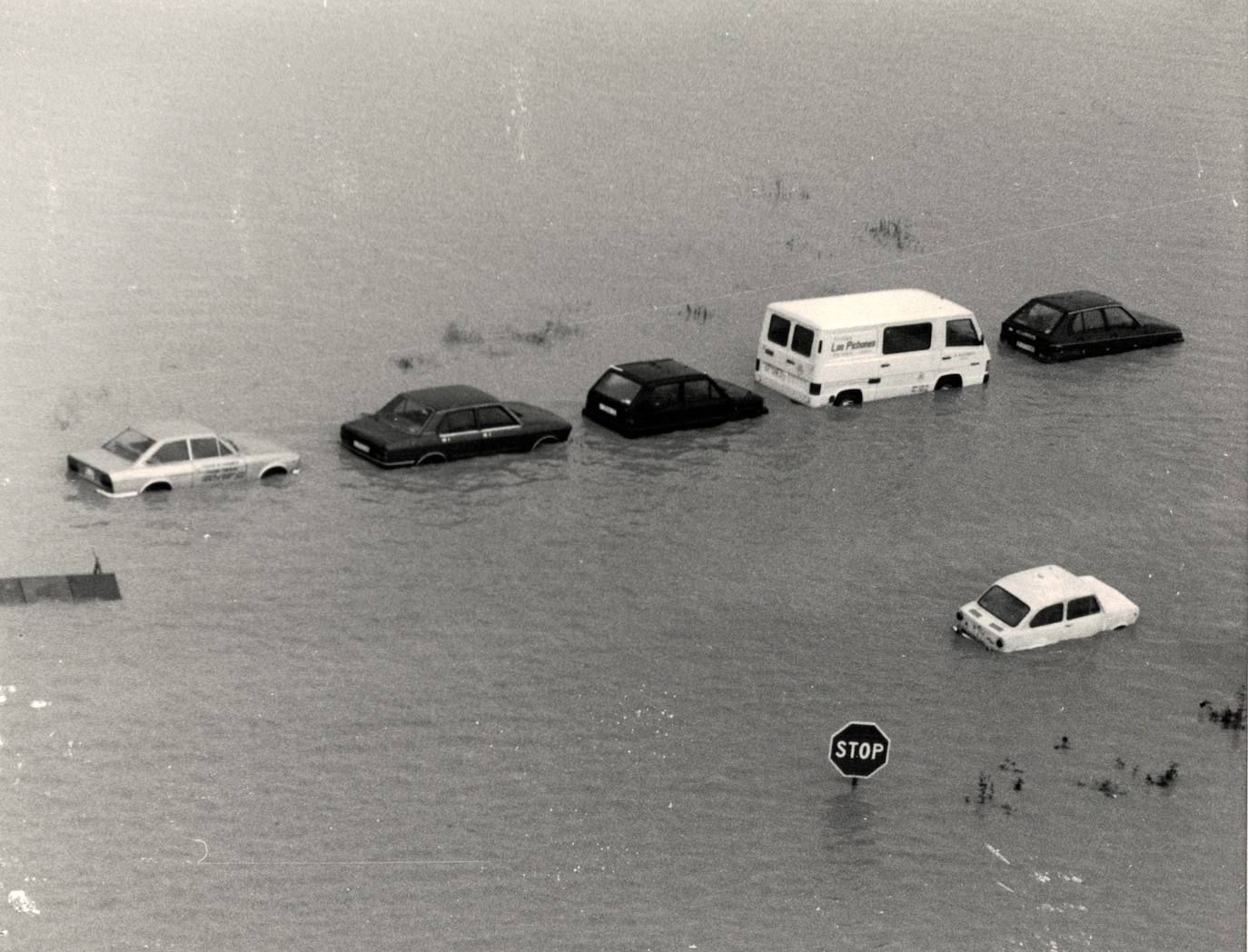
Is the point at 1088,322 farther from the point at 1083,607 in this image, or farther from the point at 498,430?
the point at 498,430

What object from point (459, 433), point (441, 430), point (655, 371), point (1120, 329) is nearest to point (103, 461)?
point (441, 430)

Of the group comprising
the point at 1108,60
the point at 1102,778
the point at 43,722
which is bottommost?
the point at 1102,778

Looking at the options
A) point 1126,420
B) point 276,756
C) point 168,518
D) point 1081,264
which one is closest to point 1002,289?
point 1081,264

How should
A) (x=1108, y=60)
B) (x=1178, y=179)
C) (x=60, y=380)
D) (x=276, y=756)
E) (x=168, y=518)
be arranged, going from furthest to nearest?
(x=1108, y=60)
(x=1178, y=179)
(x=60, y=380)
(x=168, y=518)
(x=276, y=756)

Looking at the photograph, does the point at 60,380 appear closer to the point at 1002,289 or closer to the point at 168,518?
the point at 168,518

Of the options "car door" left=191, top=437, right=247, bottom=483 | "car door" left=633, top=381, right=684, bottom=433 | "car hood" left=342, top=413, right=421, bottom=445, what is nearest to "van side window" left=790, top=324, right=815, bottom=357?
"car door" left=633, top=381, right=684, bottom=433

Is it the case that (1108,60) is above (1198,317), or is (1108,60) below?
above

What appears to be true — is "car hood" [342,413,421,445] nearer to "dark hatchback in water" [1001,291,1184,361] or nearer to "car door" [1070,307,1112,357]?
"dark hatchback in water" [1001,291,1184,361]
